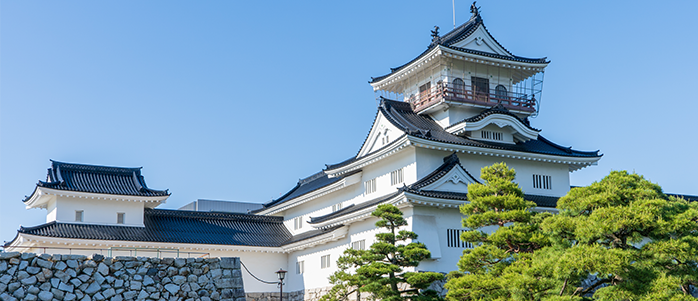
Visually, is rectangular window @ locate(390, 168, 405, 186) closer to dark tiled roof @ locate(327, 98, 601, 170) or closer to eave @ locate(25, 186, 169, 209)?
dark tiled roof @ locate(327, 98, 601, 170)

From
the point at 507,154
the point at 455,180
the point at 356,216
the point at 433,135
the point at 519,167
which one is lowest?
the point at 356,216

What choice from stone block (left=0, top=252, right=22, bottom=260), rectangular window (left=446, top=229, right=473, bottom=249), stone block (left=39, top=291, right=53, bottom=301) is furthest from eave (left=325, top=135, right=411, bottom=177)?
stone block (left=0, top=252, right=22, bottom=260)

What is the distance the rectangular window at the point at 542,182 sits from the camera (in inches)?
1077

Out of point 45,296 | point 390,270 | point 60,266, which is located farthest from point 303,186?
point 45,296

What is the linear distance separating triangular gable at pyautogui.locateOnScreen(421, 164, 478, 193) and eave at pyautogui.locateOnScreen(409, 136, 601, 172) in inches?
40.0

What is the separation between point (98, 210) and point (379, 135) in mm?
13672

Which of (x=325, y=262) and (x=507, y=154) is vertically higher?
(x=507, y=154)

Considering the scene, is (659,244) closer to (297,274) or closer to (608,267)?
(608,267)

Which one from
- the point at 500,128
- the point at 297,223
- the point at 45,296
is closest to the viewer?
the point at 45,296

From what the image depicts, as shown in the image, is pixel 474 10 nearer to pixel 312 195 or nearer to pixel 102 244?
pixel 312 195

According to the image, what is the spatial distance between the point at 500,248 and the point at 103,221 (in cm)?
A: 1963

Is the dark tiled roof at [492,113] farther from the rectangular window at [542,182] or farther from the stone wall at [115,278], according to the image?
the stone wall at [115,278]

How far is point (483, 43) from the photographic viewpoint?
97.5ft

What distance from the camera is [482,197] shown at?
63.8 ft
